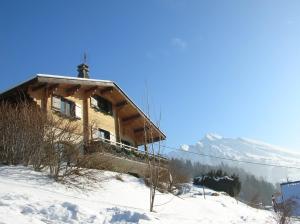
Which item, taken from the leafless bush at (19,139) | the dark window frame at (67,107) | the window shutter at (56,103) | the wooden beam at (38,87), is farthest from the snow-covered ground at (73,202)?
the wooden beam at (38,87)

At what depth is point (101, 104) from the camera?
31.4 metres

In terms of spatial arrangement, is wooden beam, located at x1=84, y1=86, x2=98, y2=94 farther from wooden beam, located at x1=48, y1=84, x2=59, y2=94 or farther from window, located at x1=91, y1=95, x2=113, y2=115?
wooden beam, located at x1=48, y1=84, x2=59, y2=94

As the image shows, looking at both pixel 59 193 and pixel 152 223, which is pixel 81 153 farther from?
pixel 152 223

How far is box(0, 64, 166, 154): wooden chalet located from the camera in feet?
81.4

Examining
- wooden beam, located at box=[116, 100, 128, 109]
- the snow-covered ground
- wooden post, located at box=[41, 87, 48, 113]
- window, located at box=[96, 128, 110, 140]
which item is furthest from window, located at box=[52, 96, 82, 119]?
the snow-covered ground

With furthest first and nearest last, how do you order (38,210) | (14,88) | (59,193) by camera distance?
(14,88) → (59,193) → (38,210)

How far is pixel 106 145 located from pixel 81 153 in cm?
530

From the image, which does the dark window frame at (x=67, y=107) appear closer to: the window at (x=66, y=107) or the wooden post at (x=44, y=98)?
the window at (x=66, y=107)

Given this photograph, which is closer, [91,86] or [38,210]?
[38,210]

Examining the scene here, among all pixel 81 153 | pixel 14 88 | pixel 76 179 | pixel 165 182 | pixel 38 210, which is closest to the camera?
pixel 38 210

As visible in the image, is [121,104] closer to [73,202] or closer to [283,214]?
[283,214]

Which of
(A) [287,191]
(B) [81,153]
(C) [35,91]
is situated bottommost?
(A) [287,191]

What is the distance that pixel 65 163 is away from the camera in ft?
63.0

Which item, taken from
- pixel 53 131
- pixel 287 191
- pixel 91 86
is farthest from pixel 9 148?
pixel 287 191
